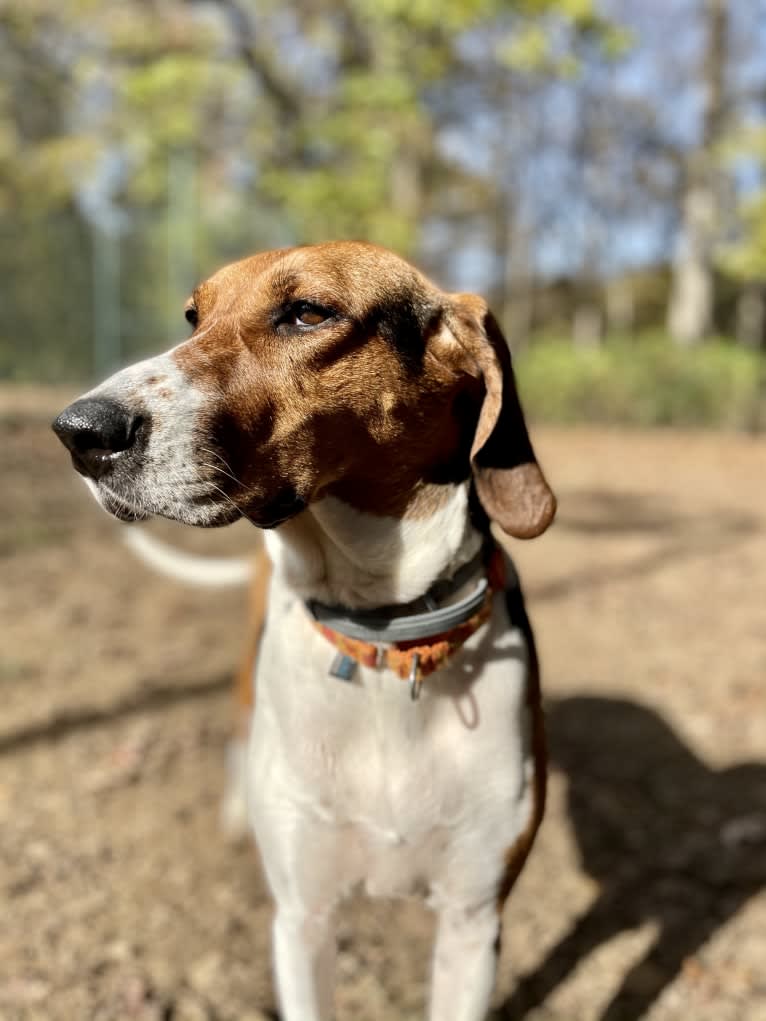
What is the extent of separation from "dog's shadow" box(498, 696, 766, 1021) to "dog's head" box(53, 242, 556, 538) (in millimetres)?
1685

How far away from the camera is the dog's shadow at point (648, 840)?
2.95 meters

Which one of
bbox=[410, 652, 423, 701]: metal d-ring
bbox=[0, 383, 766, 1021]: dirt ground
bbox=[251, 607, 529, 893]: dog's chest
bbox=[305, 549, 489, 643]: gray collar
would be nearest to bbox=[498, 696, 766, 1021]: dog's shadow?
bbox=[0, 383, 766, 1021]: dirt ground

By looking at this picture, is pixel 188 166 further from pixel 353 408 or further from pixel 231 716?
pixel 353 408

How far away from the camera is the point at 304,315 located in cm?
194

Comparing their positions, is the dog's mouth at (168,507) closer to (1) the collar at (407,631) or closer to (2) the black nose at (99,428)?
(2) the black nose at (99,428)

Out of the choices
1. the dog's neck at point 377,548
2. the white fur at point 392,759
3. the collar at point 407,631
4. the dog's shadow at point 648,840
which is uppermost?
the dog's neck at point 377,548

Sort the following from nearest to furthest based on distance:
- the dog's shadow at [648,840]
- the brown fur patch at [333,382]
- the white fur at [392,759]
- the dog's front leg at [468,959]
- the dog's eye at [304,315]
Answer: the brown fur patch at [333,382] → the dog's eye at [304,315] → the white fur at [392,759] → the dog's front leg at [468,959] → the dog's shadow at [648,840]

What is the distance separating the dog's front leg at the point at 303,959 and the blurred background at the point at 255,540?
511 millimetres

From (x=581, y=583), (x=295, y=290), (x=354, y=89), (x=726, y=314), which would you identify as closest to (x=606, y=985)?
(x=295, y=290)

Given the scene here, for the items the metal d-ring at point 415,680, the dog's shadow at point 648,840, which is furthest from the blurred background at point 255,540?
the metal d-ring at point 415,680

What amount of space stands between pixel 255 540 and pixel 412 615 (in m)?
6.27

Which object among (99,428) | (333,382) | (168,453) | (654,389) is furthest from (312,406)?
(654,389)

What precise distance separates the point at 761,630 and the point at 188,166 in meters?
9.99

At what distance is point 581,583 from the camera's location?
7.21 metres
